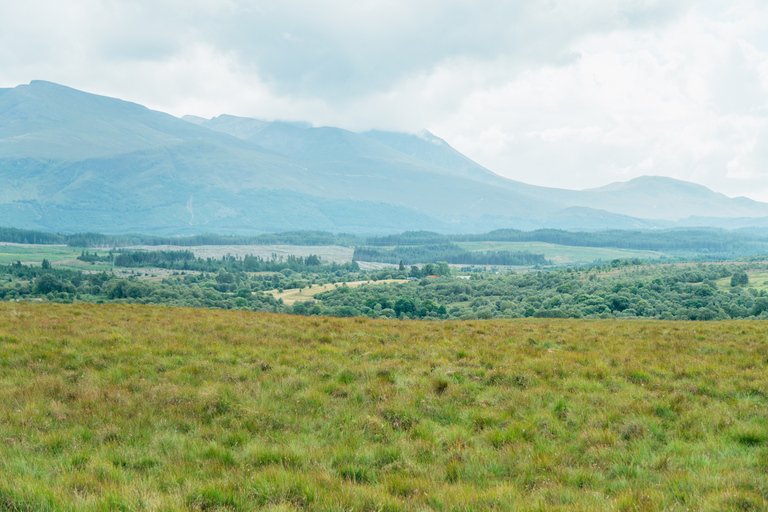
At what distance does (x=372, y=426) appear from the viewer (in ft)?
28.0

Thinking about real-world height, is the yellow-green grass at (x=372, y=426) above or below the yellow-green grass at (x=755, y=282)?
above

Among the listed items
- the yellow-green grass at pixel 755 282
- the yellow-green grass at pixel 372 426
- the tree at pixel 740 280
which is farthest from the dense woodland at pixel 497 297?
the yellow-green grass at pixel 372 426

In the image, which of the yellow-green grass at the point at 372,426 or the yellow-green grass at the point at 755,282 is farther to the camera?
the yellow-green grass at the point at 755,282

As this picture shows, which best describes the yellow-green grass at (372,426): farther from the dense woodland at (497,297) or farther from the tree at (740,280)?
the tree at (740,280)

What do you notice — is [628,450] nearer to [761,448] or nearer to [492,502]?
[761,448]

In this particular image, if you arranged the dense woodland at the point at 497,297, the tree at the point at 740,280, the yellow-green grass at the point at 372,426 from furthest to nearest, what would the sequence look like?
the tree at the point at 740,280 → the dense woodland at the point at 497,297 → the yellow-green grass at the point at 372,426

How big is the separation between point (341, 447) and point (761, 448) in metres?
6.94

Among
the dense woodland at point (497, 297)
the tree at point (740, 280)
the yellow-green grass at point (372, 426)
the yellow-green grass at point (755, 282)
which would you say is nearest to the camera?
the yellow-green grass at point (372, 426)

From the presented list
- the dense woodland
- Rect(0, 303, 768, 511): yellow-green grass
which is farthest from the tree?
Rect(0, 303, 768, 511): yellow-green grass

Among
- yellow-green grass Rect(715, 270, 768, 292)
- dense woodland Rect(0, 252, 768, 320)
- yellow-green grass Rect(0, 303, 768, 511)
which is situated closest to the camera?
yellow-green grass Rect(0, 303, 768, 511)

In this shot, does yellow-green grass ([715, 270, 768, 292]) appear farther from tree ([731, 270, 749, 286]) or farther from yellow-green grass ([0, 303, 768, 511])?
yellow-green grass ([0, 303, 768, 511])

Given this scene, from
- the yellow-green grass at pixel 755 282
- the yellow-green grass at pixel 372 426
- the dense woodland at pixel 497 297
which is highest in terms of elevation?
the yellow-green grass at pixel 372 426

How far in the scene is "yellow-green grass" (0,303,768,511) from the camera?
19.4ft

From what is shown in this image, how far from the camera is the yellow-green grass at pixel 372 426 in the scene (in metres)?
5.91
